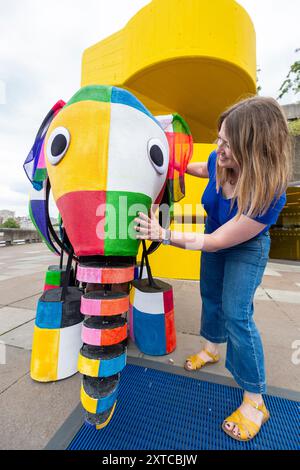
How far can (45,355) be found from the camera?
139cm

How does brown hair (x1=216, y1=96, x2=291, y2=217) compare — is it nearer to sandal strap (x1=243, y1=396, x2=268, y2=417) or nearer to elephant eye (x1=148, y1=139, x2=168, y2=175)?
elephant eye (x1=148, y1=139, x2=168, y2=175)

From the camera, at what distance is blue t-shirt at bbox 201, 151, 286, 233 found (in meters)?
1.05

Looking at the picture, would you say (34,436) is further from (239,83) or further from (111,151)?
(239,83)

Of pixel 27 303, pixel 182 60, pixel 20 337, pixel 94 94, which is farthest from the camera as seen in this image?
pixel 182 60

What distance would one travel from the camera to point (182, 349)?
184cm

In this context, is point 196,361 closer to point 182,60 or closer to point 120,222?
point 120,222

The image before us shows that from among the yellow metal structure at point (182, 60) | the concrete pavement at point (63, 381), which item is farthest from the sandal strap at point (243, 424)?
the yellow metal structure at point (182, 60)

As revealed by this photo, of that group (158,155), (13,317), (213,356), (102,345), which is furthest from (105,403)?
(13,317)

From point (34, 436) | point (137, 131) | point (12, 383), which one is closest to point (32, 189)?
point (137, 131)

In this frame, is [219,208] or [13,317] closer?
[219,208]

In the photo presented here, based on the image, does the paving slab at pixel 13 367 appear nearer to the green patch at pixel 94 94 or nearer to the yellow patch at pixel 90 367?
the yellow patch at pixel 90 367

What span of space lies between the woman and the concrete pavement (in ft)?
1.33

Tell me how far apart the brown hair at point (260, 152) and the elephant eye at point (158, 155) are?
1.11 ft

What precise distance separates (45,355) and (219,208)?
120 centimetres
